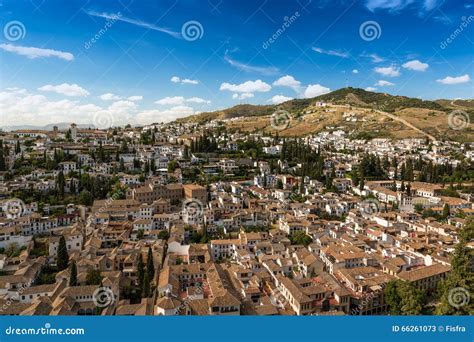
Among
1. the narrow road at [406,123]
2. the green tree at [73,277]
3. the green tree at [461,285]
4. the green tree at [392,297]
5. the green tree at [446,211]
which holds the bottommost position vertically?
the green tree at [392,297]

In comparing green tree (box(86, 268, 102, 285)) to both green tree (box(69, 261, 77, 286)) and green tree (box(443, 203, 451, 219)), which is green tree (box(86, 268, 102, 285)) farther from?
green tree (box(443, 203, 451, 219))

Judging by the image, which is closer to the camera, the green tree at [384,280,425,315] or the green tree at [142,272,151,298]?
the green tree at [384,280,425,315]

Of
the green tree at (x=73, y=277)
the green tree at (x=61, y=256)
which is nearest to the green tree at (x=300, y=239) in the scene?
the green tree at (x=73, y=277)

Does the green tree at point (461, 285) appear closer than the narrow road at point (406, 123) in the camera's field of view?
Yes

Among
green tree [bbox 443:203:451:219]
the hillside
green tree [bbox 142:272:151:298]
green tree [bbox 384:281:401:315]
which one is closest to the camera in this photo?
green tree [bbox 384:281:401:315]

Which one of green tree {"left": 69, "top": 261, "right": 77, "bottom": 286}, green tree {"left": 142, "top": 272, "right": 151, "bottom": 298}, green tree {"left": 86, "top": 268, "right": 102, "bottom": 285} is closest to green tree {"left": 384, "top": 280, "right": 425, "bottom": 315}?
green tree {"left": 142, "top": 272, "right": 151, "bottom": 298}

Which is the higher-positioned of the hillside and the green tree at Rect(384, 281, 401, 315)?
the hillside

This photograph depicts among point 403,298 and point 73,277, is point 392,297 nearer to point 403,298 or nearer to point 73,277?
point 403,298

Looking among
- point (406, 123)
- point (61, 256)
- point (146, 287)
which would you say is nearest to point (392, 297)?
point (146, 287)

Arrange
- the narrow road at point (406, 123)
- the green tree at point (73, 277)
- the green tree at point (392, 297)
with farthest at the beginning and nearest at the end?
1. the narrow road at point (406, 123)
2. the green tree at point (73, 277)
3. the green tree at point (392, 297)

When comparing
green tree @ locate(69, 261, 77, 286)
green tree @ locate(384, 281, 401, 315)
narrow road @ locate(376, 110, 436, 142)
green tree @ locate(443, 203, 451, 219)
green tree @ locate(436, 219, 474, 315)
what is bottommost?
green tree @ locate(384, 281, 401, 315)

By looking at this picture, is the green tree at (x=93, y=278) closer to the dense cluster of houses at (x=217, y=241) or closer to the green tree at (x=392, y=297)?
the dense cluster of houses at (x=217, y=241)

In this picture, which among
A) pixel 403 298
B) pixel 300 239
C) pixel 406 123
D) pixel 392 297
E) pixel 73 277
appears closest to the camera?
pixel 403 298
